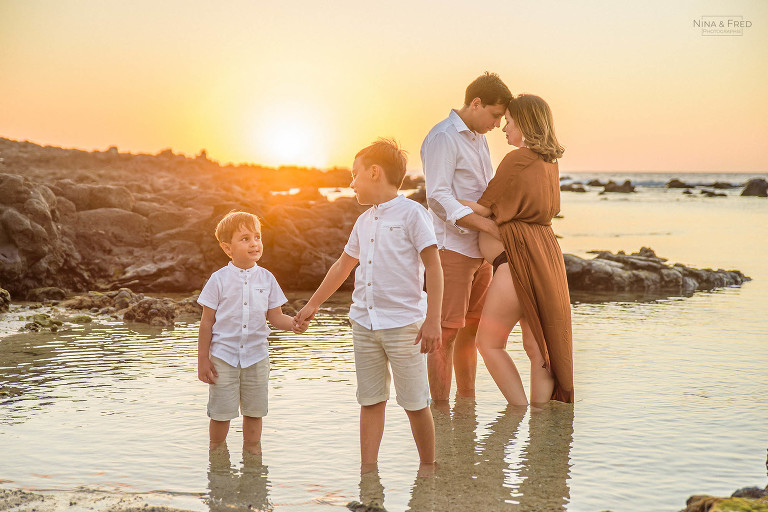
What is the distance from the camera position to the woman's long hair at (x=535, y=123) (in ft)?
19.0

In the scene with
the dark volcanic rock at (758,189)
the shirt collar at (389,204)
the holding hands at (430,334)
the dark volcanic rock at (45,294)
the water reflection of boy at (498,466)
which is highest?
the dark volcanic rock at (758,189)

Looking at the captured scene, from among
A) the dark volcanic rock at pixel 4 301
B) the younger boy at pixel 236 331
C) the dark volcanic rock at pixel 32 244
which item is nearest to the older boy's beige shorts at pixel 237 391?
the younger boy at pixel 236 331

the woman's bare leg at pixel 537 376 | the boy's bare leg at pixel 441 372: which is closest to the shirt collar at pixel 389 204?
the boy's bare leg at pixel 441 372

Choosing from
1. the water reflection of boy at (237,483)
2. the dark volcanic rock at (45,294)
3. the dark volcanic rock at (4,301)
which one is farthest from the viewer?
the dark volcanic rock at (45,294)

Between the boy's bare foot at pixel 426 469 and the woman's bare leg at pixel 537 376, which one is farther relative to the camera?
the woman's bare leg at pixel 537 376

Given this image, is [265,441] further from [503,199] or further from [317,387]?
A: [503,199]

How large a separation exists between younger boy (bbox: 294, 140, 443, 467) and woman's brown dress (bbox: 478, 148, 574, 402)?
1.43 metres

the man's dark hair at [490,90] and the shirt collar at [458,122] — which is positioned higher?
the man's dark hair at [490,90]

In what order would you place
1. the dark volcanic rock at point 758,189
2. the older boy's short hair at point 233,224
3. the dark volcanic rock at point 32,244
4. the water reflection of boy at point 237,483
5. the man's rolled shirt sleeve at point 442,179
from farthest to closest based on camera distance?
the dark volcanic rock at point 758,189 < the dark volcanic rock at point 32,244 < the man's rolled shirt sleeve at point 442,179 < the older boy's short hair at point 233,224 < the water reflection of boy at point 237,483

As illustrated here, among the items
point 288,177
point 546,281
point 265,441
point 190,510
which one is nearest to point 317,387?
point 265,441

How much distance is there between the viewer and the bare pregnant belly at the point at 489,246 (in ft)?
19.6

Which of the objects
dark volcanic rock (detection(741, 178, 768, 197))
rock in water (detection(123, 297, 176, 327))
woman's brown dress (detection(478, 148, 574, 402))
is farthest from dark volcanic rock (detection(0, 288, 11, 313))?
dark volcanic rock (detection(741, 178, 768, 197))

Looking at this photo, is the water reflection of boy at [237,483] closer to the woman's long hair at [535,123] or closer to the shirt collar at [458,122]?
the shirt collar at [458,122]

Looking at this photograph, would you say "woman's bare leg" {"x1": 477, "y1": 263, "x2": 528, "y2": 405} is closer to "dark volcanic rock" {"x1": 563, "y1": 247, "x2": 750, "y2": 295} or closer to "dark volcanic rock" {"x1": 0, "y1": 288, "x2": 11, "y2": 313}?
"dark volcanic rock" {"x1": 0, "y1": 288, "x2": 11, "y2": 313}
